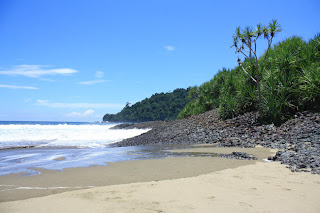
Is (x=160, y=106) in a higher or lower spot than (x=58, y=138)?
higher

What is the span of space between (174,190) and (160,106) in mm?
80648

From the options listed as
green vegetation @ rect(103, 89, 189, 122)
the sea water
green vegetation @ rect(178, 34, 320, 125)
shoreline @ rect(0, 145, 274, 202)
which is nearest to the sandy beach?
shoreline @ rect(0, 145, 274, 202)

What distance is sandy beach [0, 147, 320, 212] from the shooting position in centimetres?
291

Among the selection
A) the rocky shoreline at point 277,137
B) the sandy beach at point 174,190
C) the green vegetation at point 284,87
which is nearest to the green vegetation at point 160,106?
the green vegetation at point 284,87

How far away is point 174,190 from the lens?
3549 mm

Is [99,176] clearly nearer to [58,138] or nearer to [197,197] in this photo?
[197,197]

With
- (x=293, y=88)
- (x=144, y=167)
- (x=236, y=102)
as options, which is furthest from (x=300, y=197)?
(x=236, y=102)

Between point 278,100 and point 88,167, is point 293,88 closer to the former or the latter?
point 278,100

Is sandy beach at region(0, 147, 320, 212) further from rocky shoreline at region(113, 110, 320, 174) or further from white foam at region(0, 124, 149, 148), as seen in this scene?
white foam at region(0, 124, 149, 148)

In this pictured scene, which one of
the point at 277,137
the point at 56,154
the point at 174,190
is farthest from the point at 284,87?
the point at 56,154

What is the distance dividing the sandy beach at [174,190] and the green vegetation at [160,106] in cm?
7039

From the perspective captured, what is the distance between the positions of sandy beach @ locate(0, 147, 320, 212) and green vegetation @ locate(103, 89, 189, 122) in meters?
70.4

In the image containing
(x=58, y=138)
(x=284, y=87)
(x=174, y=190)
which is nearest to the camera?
(x=174, y=190)

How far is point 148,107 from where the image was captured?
8806cm
